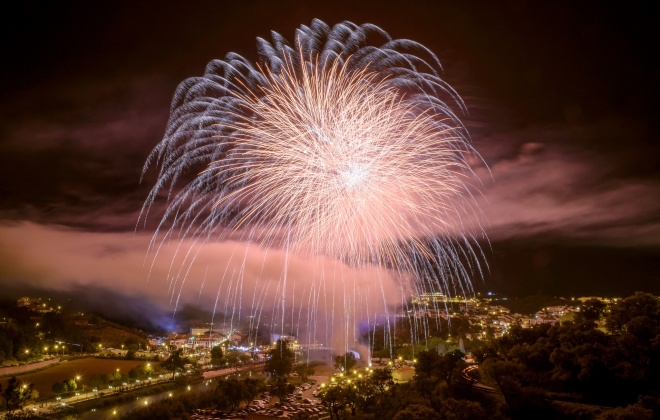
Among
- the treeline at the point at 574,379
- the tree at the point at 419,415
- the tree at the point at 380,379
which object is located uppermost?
the treeline at the point at 574,379

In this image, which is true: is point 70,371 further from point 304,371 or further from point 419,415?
point 419,415

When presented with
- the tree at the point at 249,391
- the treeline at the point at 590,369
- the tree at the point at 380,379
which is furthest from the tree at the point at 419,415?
the tree at the point at 249,391

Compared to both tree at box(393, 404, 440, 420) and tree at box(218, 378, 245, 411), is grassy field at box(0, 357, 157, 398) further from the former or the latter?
tree at box(393, 404, 440, 420)

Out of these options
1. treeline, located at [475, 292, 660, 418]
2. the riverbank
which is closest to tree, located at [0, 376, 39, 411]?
the riverbank

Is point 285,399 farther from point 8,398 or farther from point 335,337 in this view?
point 335,337

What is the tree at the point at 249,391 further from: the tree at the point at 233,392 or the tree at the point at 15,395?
the tree at the point at 15,395
